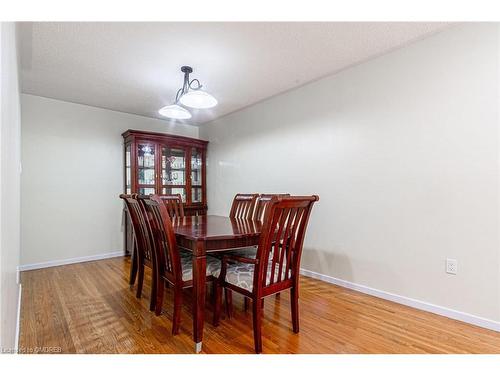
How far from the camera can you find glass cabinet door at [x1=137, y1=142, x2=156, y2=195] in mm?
3975

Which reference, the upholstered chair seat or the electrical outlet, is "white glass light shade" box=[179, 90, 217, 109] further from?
the electrical outlet

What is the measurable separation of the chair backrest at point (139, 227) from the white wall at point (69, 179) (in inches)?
70.0

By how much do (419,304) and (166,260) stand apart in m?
2.08

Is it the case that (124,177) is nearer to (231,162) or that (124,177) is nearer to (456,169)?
(231,162)

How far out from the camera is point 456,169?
2.05 meters

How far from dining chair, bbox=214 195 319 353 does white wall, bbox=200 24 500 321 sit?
3.65 feet

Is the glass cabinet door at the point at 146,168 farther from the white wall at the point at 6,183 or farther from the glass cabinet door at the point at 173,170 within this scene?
the white wall at the point at 6,183

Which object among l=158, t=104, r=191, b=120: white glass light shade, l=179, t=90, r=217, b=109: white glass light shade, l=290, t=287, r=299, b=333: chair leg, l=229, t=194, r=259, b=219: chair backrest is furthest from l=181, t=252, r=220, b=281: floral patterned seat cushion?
l=158, t=104, r=191, b=120: white glass light shade

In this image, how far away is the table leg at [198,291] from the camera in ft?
5.29

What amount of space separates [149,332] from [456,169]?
99.8 inches

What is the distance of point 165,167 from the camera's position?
4254 mm

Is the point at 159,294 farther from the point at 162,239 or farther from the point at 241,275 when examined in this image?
the point at 241,275
